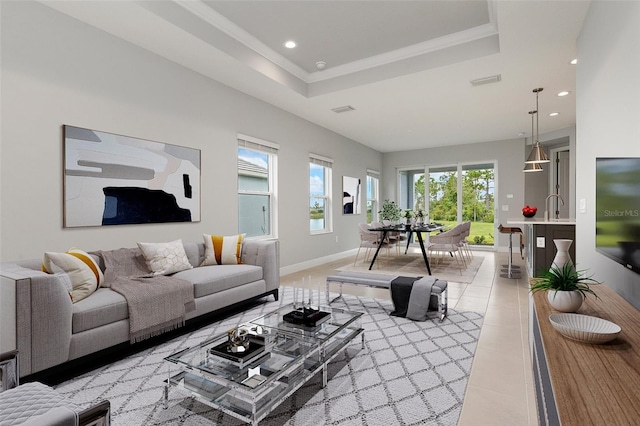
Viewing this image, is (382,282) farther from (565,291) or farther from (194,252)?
(194,252)

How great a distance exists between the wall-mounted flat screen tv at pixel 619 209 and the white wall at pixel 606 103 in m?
0.18

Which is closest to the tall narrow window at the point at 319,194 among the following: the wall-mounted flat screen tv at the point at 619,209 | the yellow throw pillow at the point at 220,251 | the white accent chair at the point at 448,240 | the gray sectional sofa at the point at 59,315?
the white accent chair at the point at 448,240

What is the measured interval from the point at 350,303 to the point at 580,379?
2964 mm

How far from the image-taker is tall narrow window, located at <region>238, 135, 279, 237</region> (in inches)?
192

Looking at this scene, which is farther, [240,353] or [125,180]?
[125,180]

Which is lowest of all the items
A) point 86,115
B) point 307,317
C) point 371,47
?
point 307,317

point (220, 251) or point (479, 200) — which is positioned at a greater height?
point (479, 200)

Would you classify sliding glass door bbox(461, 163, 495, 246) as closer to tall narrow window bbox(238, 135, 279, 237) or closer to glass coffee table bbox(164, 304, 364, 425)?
tall narrow window bbox(238, 135, 279, 237)

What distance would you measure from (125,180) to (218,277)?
1.38 meters

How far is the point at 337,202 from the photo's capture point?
724 cm

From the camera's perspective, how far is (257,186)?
5.17 meters

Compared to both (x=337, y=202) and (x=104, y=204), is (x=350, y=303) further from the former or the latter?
(x=337, y=202)

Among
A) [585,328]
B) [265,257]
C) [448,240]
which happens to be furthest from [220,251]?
[448,240]

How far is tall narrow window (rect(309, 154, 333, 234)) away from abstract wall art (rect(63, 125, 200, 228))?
8.90 ft
